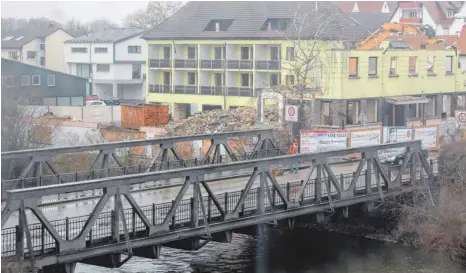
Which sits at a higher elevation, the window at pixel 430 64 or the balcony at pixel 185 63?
the balcony at pixel 185 63

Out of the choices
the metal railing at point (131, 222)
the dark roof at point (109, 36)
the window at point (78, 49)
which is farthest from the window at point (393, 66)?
the window at point (78, 49)

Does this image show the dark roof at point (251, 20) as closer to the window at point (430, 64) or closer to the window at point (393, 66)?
the window at point (393, 66)

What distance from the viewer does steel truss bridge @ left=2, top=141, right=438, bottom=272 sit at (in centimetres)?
1029

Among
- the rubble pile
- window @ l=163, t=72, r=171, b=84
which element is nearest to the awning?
the rubble pile

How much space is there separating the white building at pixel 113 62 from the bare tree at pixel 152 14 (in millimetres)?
729

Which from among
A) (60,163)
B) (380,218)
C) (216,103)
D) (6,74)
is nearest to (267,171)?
(380,218)

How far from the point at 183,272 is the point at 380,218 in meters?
4.36

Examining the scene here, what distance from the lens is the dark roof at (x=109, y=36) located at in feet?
116

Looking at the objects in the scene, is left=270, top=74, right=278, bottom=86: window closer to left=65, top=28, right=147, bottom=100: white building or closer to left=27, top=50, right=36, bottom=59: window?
left=27, top=50, right=36, bottom=59: window

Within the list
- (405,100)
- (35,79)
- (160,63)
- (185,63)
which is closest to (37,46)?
(160,63)

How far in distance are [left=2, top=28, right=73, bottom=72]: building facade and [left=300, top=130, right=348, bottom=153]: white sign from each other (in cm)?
914

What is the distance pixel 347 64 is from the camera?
23.7m

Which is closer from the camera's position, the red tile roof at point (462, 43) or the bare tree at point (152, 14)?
the red tile roof at point (462, 43)

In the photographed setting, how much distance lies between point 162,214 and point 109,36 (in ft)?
80.6
